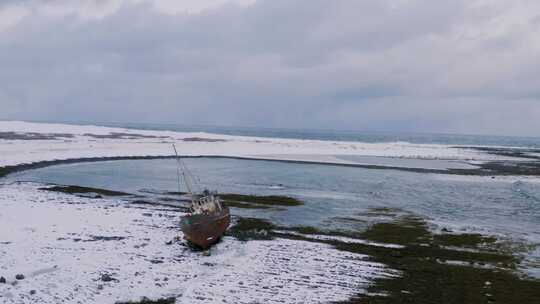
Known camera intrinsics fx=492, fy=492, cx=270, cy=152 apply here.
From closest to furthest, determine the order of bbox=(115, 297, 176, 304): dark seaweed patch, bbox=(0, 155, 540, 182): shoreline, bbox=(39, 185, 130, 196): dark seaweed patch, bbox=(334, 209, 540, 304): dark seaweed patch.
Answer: bbox=(115, 297, 176, 304): dark seaweed patch, bbox=(334, 209, 540, 304): dark seaweed patch, bbox=(39, 185, 130, 196): dark seaweed patch, bbox=(0, 155, 540, 182): shoreline

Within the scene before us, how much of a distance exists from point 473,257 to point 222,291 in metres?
11.3

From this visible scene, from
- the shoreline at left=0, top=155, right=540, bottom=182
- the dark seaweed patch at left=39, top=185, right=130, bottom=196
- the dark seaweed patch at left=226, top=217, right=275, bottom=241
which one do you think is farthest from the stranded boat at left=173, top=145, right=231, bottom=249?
the shoreline at left=0, top=155, right=540, bottom=182

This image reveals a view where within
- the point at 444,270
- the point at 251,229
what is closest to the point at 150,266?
the point at 251,229

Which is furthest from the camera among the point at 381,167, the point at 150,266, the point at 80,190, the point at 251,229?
the point at 381,167

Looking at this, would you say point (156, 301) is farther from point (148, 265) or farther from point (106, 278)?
point (148, 265)

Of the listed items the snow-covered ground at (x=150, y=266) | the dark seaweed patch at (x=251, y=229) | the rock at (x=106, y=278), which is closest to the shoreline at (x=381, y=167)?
the snow-covered ground at (x=150, y=266)

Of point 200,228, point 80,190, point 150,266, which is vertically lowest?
point 150,266

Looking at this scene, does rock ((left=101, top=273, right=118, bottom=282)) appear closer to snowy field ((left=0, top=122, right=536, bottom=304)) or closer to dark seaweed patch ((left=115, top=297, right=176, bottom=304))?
snowy field ((left=0, top=122, right=536, bottom=304))

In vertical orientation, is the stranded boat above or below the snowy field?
above

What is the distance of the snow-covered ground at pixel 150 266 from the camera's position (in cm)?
1470

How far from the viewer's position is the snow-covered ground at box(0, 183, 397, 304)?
14703 mm

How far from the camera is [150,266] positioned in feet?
57.0

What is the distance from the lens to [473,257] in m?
20.5

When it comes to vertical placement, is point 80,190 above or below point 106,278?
above
